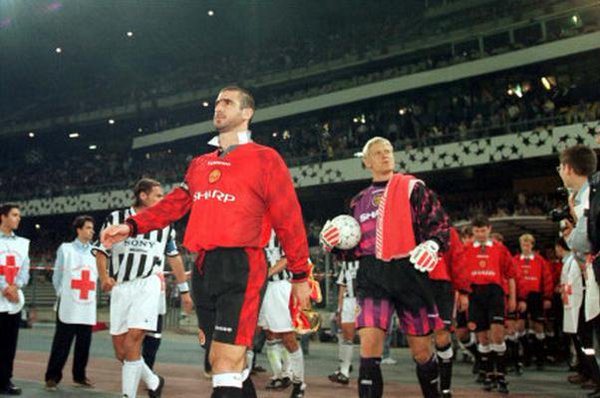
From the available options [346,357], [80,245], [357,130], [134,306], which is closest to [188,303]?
[134,306]

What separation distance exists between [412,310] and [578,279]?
5.29 meters

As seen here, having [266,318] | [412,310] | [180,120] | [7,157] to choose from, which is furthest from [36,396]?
[7,157]

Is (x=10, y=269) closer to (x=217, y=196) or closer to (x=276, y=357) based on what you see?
(x=276, y=357)

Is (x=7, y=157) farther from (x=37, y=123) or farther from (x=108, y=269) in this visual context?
(x=108, y=269)

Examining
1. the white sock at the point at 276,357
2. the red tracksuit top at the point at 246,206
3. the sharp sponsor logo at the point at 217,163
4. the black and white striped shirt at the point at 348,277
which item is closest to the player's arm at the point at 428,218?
the red tracksuit top at the point at 246,206

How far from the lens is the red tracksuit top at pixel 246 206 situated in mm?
4082

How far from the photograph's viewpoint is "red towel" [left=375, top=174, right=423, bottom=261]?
534 centimetres

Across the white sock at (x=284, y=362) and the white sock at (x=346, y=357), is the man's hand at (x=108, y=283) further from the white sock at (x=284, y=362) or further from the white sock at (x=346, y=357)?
the white sock at (x=346, y=357)

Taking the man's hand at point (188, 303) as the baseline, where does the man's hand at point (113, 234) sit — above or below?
above

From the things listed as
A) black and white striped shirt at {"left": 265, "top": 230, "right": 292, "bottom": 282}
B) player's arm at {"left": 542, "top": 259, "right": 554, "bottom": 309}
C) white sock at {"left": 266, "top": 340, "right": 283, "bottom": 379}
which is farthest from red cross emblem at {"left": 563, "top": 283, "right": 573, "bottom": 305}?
white sock at {"left": 266, "top": 340, "right": 283, "bottom": 379}

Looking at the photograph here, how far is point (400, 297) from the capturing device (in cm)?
529

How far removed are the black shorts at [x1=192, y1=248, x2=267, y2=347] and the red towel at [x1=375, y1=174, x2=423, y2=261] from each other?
148cm

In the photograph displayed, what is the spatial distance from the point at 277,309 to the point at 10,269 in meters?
3.35

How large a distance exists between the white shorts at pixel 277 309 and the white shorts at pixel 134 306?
6.19ft
